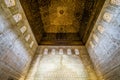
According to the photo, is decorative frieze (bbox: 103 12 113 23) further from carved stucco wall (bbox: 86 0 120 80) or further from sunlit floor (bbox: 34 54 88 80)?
sunlit floor (bbox: 34 54 88 80)

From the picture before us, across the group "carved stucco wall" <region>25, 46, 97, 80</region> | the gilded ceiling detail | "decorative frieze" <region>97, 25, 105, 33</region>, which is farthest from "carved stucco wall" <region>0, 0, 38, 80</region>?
"decorative frieze" <region>97, 25, 105, 33</region>

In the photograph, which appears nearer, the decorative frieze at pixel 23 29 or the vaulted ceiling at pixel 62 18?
the decorative frieze at pixel 23 29

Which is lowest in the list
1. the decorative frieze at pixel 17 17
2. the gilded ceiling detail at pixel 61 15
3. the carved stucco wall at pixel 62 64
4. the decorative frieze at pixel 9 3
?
the carved stucco wall at pixel 62 64

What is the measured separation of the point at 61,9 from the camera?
7402 mm

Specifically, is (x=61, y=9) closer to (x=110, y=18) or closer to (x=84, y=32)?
(x=84, y=32)

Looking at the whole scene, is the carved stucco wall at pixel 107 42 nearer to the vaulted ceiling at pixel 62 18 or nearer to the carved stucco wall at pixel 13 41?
the vaulted ceiling at pixel 62 18

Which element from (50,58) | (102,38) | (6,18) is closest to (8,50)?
(6,18)

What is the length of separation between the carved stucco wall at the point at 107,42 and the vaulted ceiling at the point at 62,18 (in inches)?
20.8

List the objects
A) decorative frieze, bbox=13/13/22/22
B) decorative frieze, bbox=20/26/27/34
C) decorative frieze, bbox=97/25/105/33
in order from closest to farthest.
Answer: decorative frieze, bbox=13/13/22/22, decorative frieze, bbox=97/25/105/33, decorative frieze, bbox=20/26/27/34

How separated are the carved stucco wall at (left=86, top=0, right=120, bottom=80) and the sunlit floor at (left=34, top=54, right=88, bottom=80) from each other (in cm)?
90

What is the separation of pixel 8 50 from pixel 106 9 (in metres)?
3.94

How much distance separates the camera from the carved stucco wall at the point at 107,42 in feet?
14.2

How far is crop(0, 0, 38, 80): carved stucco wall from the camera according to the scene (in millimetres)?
4324

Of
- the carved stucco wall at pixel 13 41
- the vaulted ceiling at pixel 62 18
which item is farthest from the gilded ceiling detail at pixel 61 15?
the carved stucco wall at pixel 13 41
